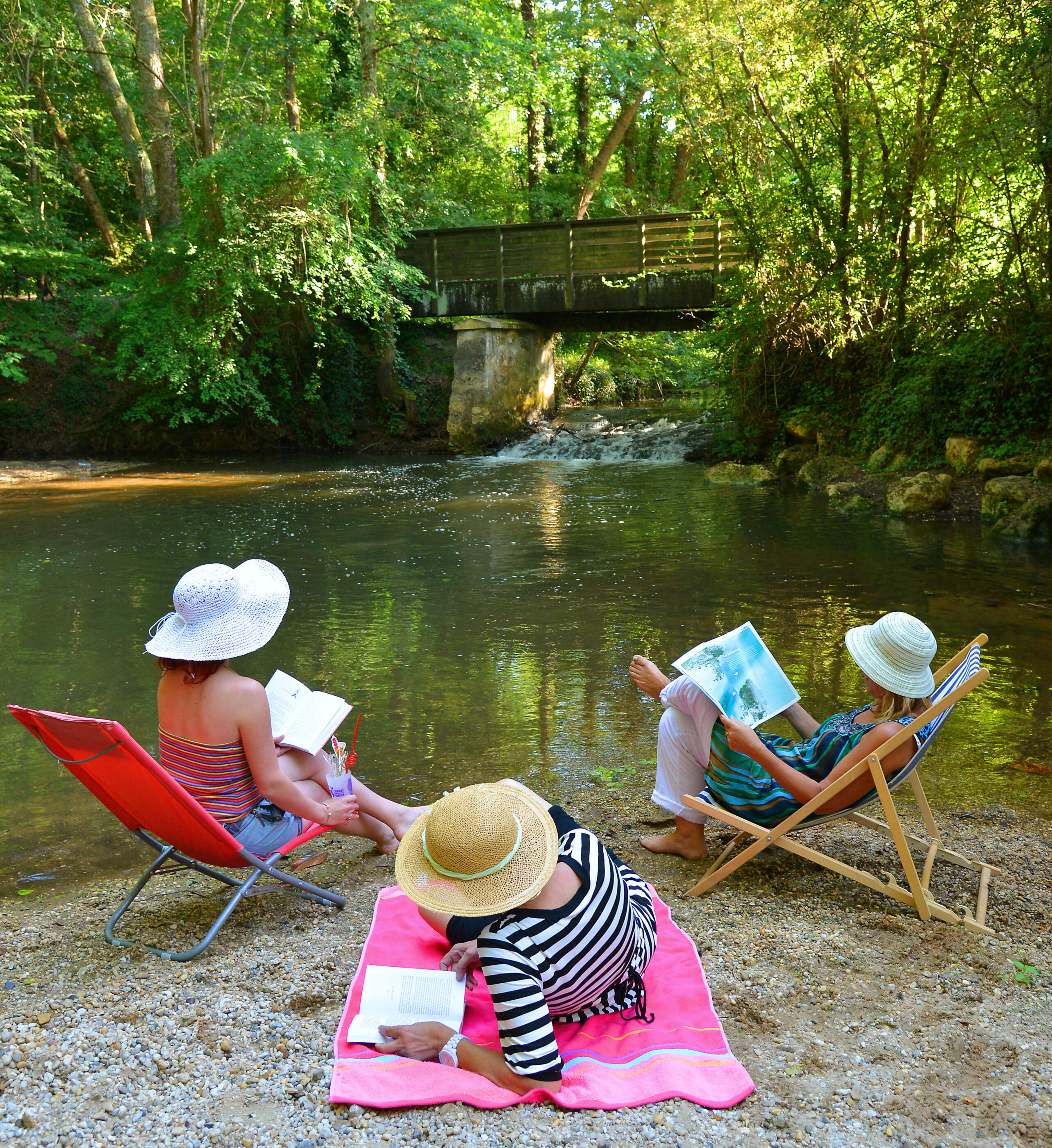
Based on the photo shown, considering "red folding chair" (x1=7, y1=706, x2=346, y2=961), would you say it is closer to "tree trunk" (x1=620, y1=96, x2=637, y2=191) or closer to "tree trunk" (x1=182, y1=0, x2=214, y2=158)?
"tree trunk" (x1=182, y1=0, x2=214, y2=158)

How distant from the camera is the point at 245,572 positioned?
321 cm

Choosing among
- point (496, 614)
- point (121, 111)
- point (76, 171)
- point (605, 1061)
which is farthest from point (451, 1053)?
point (76, 171)

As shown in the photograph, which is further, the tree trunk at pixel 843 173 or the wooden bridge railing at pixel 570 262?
the wooden bridge railing at pixel 570 262

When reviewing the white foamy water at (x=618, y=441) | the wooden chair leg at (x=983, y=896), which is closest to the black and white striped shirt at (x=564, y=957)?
the wooden chair leg at (x=983, y=896)

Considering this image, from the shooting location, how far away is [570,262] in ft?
66.3

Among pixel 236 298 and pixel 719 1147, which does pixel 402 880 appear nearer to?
pixel 719 1147

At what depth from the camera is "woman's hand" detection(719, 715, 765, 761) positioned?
323 centimetres

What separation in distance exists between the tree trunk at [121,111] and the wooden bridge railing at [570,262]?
5747 millimetres

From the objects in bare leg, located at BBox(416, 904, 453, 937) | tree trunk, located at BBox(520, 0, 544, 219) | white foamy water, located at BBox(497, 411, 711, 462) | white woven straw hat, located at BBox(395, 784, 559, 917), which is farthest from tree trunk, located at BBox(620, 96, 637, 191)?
white woven straw hat, located at BBox(395, 784, 559, 917)

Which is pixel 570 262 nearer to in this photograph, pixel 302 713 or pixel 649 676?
pixel 649 676

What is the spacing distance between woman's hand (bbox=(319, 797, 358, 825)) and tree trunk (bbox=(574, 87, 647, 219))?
23.5 metres

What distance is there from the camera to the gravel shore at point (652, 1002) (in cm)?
216

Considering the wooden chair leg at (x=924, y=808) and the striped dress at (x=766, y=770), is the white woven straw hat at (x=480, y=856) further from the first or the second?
the wooden chair leg at (x=924, y=808)

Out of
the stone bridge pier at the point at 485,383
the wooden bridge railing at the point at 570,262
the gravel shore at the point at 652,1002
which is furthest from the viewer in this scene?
the stone bridge pier at the point at 485,383
